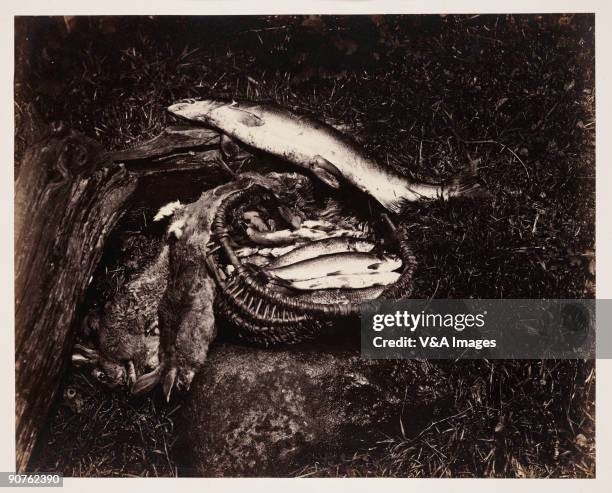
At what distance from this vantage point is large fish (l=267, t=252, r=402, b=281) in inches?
69.6

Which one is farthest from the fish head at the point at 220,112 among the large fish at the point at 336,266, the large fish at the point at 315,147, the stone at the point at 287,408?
the stone at the point at 287,408

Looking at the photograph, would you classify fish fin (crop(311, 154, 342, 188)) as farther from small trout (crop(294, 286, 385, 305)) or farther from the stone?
the stone

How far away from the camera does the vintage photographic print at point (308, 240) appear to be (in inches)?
69.4

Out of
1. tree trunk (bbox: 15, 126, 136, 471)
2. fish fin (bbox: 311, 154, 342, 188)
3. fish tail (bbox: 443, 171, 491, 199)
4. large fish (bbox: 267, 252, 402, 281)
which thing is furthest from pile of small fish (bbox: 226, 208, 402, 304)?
tree trunk (bbox: 15, 126, 136, 471)

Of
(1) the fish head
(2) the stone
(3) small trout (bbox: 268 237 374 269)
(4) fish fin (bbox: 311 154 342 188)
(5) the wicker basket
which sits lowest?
(2) the stone

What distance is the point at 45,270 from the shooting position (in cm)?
178

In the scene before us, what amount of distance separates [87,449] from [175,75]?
129cm

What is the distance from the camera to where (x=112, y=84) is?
70.4 inches

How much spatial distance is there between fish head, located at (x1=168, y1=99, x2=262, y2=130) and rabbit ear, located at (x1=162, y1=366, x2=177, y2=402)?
0.83 meters

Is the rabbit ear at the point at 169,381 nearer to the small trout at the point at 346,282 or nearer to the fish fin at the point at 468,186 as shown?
the small trout at the point at 346,282

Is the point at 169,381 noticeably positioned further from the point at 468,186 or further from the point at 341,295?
the point at 468,186

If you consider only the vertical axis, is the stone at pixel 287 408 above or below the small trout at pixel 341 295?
below
